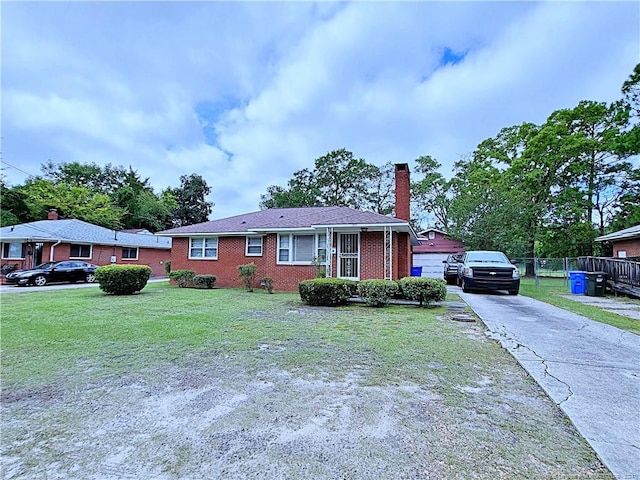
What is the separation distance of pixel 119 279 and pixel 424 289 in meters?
11.1

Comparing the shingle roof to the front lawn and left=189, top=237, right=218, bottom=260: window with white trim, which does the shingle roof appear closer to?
left=189, top=237, right=218, bottom=260: window with white trim

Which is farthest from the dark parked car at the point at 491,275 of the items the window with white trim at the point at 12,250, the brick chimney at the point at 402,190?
the window with white trim at the point at 12,250

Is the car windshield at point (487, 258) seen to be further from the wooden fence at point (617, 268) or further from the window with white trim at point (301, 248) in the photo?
the window with white trim at point (301, 248)

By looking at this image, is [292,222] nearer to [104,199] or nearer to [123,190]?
[104,199]

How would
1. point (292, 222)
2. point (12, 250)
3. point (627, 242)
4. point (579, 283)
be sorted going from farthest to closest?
point (12, 250)
point (627, 242)
point (292, 222)
point (579, 283)

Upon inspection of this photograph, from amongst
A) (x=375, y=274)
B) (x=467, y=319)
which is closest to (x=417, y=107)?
(x=375, y=274)

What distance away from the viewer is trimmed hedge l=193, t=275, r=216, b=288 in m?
15.8

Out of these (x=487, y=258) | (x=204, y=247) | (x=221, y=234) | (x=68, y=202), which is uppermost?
(x=68, y=202)

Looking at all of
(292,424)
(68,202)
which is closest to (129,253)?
(68,202)

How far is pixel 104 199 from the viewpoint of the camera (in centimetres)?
3544

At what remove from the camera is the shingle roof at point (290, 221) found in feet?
43.8

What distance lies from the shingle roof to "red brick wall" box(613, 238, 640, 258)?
12.8 metres

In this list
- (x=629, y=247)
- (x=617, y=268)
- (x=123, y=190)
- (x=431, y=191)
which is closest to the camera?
(x=617, y=268)

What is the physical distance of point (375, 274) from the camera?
530 inches
